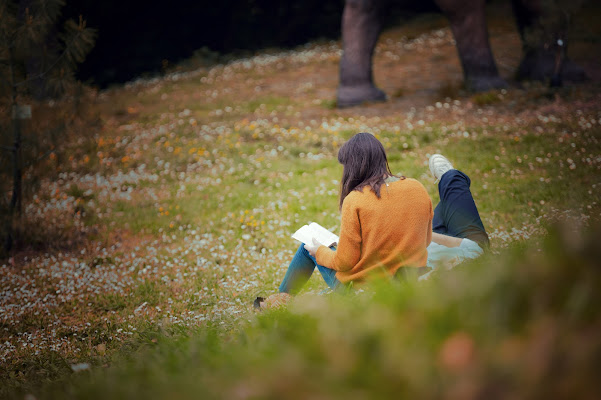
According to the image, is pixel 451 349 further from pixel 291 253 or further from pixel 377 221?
pixel 291 253

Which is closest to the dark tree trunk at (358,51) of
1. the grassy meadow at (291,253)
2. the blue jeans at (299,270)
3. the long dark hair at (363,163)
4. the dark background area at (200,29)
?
the grassy meadow at (291,253)

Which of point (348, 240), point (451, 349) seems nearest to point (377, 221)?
point (348, 240)

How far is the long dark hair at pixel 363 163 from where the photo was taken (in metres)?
3.49

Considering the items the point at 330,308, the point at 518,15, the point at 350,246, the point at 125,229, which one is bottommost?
the point at 125,229

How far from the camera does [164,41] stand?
1142 inches

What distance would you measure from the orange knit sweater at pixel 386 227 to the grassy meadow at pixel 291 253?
0.28m

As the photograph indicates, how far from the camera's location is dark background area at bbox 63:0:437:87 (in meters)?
27.4

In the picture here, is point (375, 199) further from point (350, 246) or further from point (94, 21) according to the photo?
point (94, 21)

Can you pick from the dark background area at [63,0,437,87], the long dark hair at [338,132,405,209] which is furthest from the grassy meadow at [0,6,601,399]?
the dark background area at [63,0,437,87]

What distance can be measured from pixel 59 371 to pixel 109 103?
633 inches

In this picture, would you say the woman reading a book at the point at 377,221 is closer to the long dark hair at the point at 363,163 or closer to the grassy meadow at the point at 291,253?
the long dark hair at the point at 363,163

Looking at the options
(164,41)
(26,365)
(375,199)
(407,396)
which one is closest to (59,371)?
(26,365)

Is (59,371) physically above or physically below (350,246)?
below

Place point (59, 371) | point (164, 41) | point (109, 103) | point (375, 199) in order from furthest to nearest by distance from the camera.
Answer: point (164, 41), point (109, 103), point (59, 371), point (375, 199)
